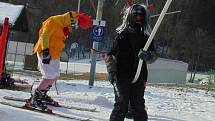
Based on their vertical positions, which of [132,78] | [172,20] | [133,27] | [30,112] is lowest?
[30,112]

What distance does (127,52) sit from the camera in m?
6.37

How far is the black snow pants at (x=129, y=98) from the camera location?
6328 mm

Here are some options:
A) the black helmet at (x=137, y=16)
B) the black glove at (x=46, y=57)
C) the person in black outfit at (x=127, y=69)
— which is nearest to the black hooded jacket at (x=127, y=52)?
the person in black outfit at (x=127, y=69)

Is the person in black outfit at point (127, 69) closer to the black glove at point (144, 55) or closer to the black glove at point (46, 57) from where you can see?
the black glove at point (144, 55)

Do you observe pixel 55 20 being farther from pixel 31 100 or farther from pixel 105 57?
pixel 105 57

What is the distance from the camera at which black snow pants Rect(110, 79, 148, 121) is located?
20.8ft

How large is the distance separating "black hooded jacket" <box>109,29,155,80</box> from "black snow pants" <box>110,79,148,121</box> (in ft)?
0.28

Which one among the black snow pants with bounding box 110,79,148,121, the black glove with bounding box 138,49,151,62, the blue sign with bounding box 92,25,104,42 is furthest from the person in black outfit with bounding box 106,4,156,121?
the blue sign with bounding box 92,25,104,42

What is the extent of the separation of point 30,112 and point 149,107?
360 cm

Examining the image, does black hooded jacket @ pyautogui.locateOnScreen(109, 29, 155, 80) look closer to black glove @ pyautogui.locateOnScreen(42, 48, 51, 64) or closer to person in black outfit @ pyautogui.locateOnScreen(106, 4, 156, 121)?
person in black outfit @ pyautogui.locateOnScreen(106, 4, 156, 121)

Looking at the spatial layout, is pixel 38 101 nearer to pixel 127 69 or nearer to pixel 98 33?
pixel 127 69

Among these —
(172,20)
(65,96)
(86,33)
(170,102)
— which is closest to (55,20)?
(65,96)

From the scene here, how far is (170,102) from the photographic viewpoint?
12.7 metres

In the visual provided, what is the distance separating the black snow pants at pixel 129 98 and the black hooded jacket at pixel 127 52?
0.28 ft
